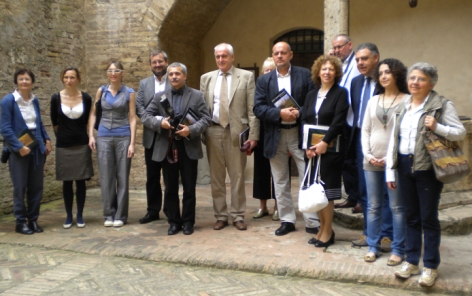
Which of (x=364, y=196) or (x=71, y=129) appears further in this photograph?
(x=71, y=129)

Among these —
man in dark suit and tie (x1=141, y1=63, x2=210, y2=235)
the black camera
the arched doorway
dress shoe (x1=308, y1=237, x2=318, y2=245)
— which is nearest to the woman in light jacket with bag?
dress shoe (x1=308, y1=237, x2=318, y2=245)

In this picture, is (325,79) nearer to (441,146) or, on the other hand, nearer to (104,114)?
(441,146)

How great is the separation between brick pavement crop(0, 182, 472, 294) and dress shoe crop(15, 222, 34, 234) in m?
0.08

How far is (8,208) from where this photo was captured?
7301 millimetres

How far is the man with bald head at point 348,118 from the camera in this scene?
5.26m

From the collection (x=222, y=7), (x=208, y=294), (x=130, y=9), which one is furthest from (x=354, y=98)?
(x=222, y=7)

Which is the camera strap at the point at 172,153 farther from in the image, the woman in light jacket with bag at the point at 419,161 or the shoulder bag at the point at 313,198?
the woman in light jacket with bag at the point at 419,161

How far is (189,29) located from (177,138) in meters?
4.55

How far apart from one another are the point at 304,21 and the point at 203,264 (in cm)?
653

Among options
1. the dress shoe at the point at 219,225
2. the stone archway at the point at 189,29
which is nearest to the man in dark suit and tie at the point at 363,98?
the dress shoe at the point at 219,225

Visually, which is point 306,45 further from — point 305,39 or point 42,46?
point 42,46

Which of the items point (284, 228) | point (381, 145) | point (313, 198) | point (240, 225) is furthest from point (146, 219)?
point (381, 145)

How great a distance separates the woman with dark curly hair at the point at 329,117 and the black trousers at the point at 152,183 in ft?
6.83

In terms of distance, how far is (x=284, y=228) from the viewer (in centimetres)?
565
